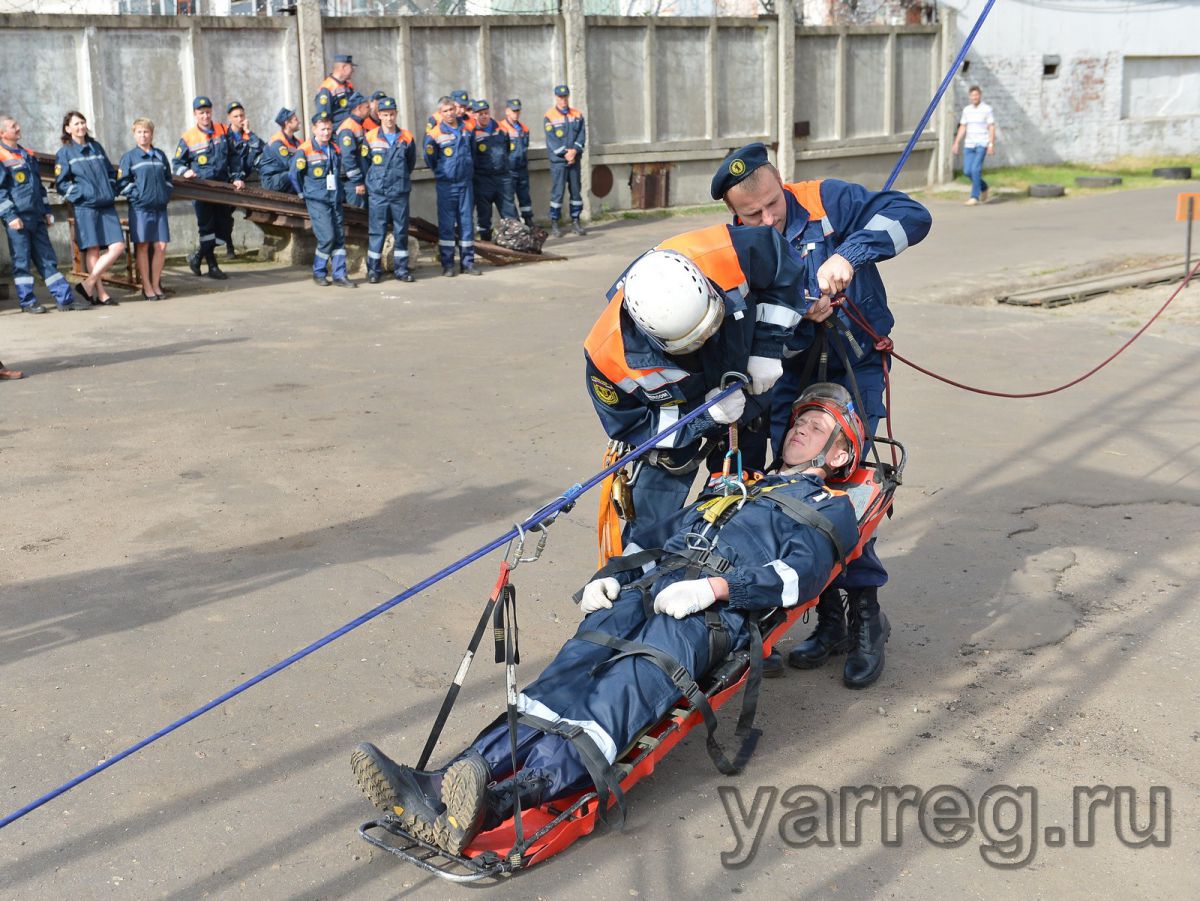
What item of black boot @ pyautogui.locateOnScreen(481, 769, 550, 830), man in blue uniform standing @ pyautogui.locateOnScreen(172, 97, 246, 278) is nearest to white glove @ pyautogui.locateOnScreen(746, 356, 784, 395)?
black boot @ pyautogui.locateOnScreen(481, 769, 550, 830)

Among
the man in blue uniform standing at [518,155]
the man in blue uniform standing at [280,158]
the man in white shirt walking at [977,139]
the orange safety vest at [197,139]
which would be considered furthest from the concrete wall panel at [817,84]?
the orange safety vest at [197,139]

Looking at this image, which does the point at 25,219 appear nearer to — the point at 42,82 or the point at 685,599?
the point at 42,82

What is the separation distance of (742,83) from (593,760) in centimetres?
1876

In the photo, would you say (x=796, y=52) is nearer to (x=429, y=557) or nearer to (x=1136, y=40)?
(x=1136, y=40)

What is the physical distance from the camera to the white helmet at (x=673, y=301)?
13.3 ft

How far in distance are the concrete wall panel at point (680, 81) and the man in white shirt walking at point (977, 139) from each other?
4506 millimetres

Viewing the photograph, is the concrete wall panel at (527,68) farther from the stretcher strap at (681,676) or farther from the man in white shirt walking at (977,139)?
the stretcher strap at (681,676)

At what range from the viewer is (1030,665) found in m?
5.12

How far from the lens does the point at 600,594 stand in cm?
432

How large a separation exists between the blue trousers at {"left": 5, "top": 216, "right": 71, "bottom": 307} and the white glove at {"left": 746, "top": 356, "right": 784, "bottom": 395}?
10672 mm

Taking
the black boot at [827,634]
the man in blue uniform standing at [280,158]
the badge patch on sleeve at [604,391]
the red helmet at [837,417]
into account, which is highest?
the man in blue uniform standing at [280,158]

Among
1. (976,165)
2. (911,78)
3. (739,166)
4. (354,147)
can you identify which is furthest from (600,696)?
(911,78)

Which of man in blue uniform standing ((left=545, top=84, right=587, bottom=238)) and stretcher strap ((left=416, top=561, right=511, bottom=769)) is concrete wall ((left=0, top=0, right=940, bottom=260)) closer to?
man in blue uniform standing ((left=545, top=84, right=587, bottom=238))

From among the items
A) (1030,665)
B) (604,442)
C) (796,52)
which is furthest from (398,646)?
(796,52)
